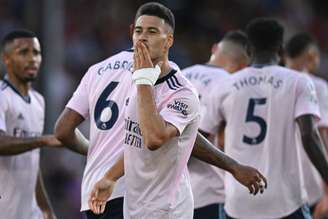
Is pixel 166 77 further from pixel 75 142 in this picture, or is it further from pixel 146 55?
pixel 75 142

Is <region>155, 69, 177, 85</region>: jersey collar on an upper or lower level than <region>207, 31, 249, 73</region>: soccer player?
upper

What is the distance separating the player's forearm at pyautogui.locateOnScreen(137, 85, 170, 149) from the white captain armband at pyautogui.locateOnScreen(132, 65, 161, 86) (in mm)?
33

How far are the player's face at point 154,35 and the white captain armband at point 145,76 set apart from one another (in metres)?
0.19

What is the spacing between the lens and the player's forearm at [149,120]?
6.95 metres

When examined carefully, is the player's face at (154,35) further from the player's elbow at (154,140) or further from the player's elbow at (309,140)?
the player's elbow at (309,140)

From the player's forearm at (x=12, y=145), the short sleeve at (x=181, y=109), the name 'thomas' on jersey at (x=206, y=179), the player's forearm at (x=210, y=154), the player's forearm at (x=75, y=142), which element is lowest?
the name 'thomas' on jersey at (x=206, y=179)

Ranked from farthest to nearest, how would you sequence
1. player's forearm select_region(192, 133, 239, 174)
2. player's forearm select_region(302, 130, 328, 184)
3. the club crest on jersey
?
1. player's forearm select_region(302, 130, 328, 184)
2. player's forearm select_region(192, 133, 239, 174)
3. the club crest on jersey

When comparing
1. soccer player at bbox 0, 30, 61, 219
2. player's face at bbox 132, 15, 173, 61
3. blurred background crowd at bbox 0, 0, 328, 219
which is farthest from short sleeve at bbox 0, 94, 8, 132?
blurred background crowd at bbox 0, 0, 328, 219

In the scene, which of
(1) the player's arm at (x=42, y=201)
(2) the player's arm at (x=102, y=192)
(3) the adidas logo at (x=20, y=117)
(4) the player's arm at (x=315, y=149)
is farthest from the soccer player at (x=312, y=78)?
(2) the player's arm at (x=102, y=192)

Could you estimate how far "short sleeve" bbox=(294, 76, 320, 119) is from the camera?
29.9 feet

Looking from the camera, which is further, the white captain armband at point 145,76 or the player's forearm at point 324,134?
the player's forearm at point 324,134

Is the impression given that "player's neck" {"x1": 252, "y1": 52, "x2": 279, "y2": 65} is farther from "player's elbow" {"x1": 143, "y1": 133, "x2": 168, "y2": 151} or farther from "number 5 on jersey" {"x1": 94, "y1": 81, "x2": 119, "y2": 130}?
"player's elbow" {"x1": 143, "y1": 133, "x2": 168, "y2": 151}

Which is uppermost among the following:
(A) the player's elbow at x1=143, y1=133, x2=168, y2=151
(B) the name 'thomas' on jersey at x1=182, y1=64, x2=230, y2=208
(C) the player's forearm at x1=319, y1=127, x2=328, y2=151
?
(A) the player's elbow at x1=143, y1=133, x2=168, y2=151

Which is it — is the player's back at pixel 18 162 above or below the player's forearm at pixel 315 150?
below
